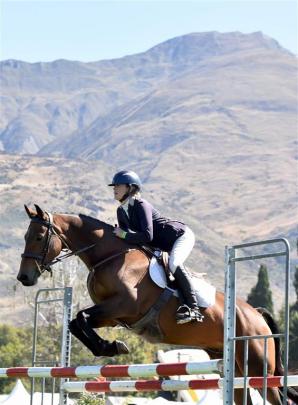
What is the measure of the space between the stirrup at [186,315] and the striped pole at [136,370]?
1.57 meters

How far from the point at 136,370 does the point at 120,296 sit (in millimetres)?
1770

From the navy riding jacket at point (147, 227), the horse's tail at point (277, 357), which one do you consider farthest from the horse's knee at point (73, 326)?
the horse's tail at point (277, 357)

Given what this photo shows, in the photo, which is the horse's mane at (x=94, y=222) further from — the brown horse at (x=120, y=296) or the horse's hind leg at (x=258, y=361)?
the horse's hind leg at (x=258, y=361)

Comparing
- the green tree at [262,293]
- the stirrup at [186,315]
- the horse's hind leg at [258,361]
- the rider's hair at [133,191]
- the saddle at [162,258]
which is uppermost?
the green tree at [262,293]

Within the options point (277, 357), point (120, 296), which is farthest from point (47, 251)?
point (277, 357)

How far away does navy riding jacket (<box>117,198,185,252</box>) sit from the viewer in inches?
471

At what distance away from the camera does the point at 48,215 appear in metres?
12.2

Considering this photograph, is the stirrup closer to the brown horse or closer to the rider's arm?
the brown horse

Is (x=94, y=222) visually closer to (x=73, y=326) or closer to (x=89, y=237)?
(x=89, y=237)

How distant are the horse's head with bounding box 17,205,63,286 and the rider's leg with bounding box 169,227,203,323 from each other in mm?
1304

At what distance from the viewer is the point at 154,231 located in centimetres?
1241

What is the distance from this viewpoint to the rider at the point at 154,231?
11820mm

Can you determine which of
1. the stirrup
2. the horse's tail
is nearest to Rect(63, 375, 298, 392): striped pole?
the stirrup

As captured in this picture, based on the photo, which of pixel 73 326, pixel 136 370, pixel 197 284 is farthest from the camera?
pixel 197 284
